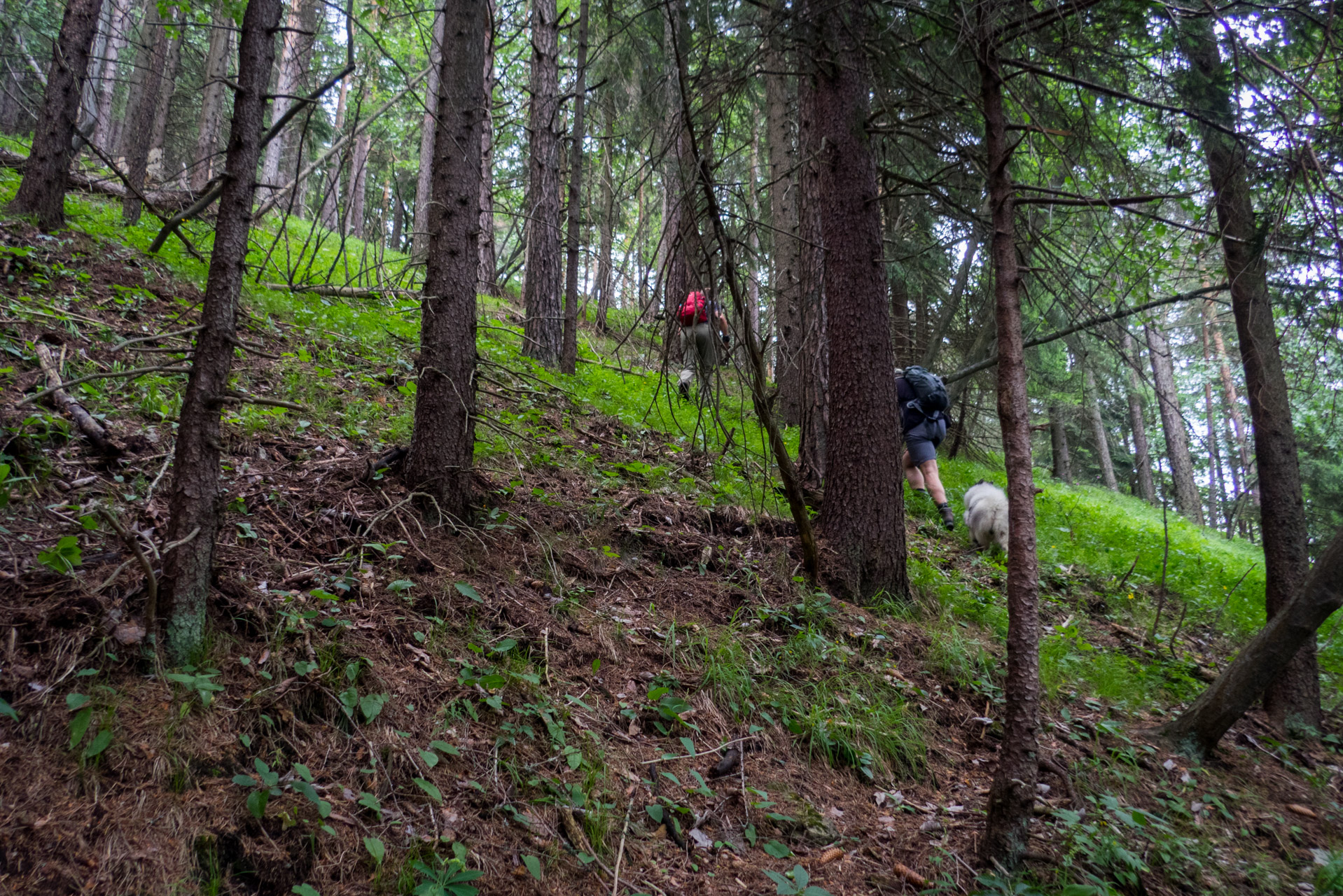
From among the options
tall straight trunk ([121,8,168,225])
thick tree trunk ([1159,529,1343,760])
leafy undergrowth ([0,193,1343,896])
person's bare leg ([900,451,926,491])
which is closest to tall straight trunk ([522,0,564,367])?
leafy undergrowth ([0,193,1343,896])

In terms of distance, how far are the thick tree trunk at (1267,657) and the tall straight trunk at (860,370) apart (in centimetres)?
193

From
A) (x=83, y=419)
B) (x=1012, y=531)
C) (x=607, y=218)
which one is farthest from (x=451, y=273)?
(x=1012, y=531)

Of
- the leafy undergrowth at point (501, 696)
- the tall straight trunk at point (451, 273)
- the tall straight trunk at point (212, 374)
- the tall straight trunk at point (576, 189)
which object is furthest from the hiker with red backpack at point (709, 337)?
the tall straight trunk at point (576, 189)

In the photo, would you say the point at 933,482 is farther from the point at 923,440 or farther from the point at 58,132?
the point at 58,132

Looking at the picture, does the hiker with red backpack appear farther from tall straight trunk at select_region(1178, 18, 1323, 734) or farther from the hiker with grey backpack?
the hiker with grey backpack

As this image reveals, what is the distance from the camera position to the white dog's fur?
698cm

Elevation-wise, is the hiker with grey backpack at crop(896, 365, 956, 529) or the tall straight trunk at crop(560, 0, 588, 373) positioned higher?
the tall straight trunk at crop(560, 0, 588, 373)

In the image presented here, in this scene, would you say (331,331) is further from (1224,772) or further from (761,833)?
(1224,772)

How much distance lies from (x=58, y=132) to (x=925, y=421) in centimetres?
977

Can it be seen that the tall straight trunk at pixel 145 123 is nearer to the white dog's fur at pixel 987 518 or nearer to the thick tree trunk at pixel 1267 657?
the white dog's fur at pixel 987 518

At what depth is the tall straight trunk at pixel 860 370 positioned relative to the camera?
206 inches

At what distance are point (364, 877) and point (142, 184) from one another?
384 inches

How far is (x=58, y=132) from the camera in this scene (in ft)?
22.5

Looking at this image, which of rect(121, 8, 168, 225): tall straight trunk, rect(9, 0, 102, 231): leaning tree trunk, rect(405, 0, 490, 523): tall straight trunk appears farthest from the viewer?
rect(121, 8, 168, 225): tall straight trunk
